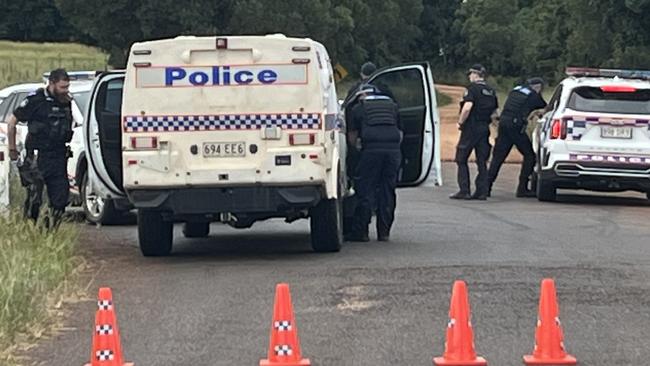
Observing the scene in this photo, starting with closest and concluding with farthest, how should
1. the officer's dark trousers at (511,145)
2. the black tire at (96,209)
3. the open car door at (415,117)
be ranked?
the open car door at (415,117) → the black tire at (96,209) → the officer's dark trousers at (511,145)

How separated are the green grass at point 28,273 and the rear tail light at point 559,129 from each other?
8.27 m

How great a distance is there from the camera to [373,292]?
10594 mm

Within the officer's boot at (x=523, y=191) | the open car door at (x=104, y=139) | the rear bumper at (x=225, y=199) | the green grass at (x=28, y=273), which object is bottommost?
the officer's boot at (x=523, y=191)

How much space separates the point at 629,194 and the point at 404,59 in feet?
237

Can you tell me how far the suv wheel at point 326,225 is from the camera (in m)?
12.8

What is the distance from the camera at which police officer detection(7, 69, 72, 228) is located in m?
13.5

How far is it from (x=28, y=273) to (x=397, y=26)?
262 feet

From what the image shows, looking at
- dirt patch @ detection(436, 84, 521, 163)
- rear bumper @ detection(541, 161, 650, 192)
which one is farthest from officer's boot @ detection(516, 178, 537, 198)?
dirt patch @ detection(436, 84, 521, 163)

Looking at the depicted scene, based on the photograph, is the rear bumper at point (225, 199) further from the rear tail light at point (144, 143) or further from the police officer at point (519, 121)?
the police officer at point (519, 121)

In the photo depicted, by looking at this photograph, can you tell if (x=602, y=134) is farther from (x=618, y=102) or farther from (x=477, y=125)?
(x=477, y=125)

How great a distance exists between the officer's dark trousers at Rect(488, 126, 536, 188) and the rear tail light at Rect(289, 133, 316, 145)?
9024mm

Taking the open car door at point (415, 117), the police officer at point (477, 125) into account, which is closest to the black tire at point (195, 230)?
the open car door at point (415, 117)

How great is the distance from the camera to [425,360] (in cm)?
827

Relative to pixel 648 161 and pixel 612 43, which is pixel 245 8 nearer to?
pixel 612 43
